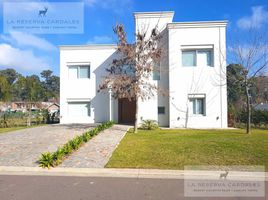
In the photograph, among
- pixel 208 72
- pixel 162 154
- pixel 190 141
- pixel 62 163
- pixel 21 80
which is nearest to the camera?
pixel 62 163

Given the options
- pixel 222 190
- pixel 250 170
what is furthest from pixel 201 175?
pixel 250 170

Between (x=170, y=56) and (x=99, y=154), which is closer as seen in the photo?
(x=99, y=154)

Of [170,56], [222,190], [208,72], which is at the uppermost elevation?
[170,56]

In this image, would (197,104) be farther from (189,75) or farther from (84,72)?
(84,72)

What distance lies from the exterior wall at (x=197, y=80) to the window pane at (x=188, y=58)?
0.35 m

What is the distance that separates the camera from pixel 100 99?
20.1 metres

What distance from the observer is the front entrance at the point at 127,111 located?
20461mm

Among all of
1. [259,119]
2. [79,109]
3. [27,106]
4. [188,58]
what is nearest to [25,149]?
[79,109]

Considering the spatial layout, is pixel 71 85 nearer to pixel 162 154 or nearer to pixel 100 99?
pixel 100 99

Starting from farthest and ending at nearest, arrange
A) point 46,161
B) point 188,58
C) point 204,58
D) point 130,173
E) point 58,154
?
point 188,58 → point 204,58 → point 58,154 → point 46,161 → point 130,173

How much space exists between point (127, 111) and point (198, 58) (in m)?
7.32

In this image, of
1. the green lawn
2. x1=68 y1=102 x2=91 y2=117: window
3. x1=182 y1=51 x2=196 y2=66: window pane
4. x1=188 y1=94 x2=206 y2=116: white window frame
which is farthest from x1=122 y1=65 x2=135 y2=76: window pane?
x1=68 y1=102 x2=91 y2=117: window

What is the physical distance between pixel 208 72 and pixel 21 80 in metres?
21.2

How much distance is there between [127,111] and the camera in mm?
20594
